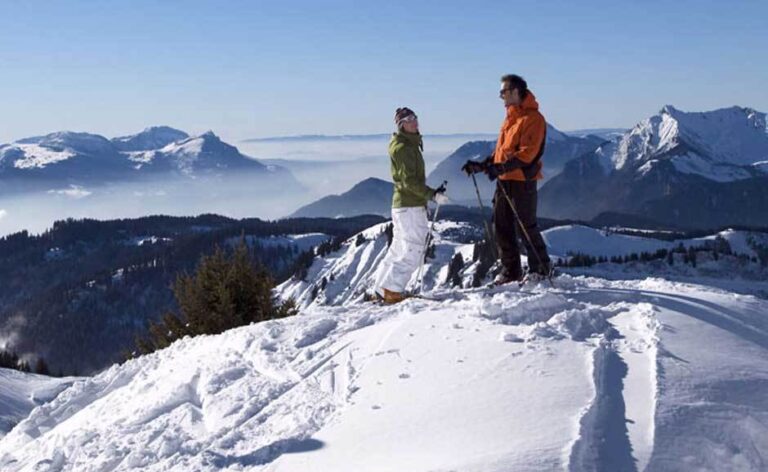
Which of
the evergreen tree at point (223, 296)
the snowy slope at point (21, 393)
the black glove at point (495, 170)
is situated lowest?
the snowy slope at point (21, 393)

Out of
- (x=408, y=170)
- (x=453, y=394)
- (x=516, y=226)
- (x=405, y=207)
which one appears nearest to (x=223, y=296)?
(x=405, y=207)

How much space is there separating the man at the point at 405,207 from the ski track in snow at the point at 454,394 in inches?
42.4

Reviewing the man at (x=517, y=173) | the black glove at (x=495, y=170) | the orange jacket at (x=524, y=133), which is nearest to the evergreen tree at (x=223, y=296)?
the man at (x=517, y=173)

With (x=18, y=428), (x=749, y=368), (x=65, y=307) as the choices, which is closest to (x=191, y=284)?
(x=18, y=428)

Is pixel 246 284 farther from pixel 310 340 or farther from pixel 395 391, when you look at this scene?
pixel 395 391

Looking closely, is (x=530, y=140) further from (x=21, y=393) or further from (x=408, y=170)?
(x=21, y=393)

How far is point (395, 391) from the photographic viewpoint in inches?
294

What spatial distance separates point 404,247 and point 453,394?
508 cm

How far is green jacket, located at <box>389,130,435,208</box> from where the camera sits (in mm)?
11406

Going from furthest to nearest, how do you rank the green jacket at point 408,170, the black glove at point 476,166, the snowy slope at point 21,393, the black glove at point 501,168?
the snowy slope at point 21,393, the green jacket at point 408,170, the black glove at point 476,166, the black glove at point 501,168

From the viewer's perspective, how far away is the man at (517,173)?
431 inches

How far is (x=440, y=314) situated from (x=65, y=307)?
212 meters

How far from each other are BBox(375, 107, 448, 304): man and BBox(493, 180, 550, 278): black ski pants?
1.00 metres

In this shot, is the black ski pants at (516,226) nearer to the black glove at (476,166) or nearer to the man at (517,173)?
the man at (517,173)
